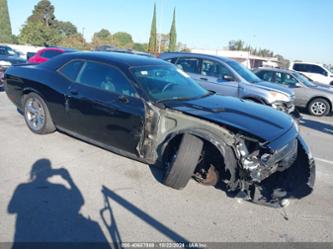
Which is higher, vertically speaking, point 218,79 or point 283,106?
point 218,79

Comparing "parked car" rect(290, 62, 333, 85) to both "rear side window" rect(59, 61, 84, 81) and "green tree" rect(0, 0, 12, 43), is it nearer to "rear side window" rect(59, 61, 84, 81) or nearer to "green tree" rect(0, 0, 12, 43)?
"rear side window" rect(59, 61, 84, 81)

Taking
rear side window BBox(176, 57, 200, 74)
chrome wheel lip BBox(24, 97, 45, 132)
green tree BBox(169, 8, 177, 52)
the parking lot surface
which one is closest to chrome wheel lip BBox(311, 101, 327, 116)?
rear side window BBox(176, 57, 200, 74)

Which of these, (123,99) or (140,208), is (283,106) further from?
(140,208)

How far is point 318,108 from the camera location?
35.5ft

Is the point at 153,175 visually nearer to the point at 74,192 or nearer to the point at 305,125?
the point at 74,192

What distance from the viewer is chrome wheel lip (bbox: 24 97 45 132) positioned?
17.6 ft

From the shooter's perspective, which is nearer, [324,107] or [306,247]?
[306,247]

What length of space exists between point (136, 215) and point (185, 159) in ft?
2.75

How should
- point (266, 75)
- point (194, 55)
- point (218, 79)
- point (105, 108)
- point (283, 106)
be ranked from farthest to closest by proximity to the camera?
point (266, 75) → point (194, 55) → point (218, 79) → point (283, 106) → point (105, 108)

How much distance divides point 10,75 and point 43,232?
4.01m

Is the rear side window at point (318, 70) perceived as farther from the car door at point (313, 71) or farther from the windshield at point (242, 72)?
the windshield at point (242, 72)

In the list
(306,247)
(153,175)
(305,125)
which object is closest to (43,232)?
(153,175)

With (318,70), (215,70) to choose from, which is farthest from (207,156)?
(318,70)

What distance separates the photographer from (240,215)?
11.2ft
